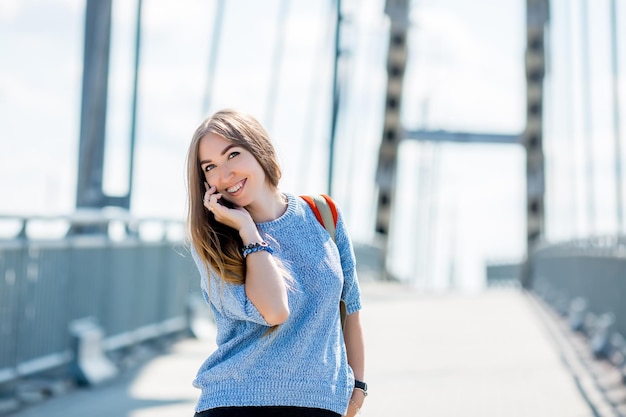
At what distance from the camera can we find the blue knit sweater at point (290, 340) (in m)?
2.57

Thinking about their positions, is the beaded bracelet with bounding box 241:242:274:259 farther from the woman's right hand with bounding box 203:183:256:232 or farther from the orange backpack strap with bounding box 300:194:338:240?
the orange backpack strap with bounding box 300:194:338:240

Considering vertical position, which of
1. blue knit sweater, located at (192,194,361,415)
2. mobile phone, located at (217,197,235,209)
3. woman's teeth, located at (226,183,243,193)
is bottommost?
blue knit sweater, located at (192,194,361,415)

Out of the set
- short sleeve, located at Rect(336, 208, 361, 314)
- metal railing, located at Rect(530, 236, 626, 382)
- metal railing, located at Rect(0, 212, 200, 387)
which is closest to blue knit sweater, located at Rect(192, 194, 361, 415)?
short sleeve, located at Rect(336, 208, 361, 314)

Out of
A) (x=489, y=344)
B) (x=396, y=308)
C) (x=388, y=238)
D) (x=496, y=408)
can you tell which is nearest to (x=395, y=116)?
(x=388, y=238)

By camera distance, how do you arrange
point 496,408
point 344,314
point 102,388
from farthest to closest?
point 102,388 < point 496,408 < point 344,314

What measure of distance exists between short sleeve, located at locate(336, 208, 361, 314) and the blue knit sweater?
0.34ft

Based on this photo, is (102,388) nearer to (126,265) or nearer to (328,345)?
(126,265)

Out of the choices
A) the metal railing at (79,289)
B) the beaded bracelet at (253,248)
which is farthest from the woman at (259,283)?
the metal railing at (79,289)

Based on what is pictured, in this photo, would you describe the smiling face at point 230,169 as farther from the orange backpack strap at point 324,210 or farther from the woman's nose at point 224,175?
the orange backpack strap at point 324,210

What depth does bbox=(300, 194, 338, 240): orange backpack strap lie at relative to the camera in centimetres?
284

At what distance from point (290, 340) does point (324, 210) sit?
1.29 ft

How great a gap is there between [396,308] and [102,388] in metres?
10.3

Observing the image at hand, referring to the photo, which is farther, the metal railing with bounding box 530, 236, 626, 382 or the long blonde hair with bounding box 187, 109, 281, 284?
the metal railing with bounding box 530, 236, 626, 382

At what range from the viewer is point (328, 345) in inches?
105
